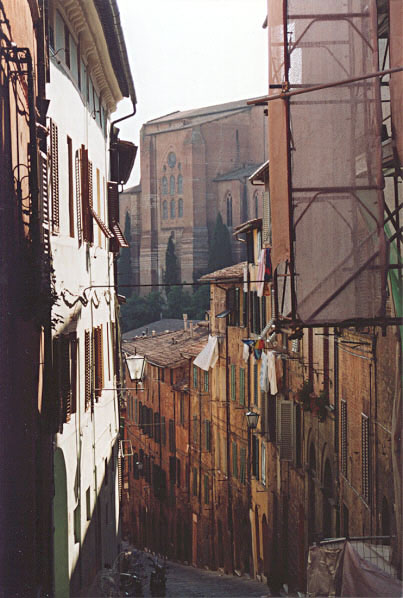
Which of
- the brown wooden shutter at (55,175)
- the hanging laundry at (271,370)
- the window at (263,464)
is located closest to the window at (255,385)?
the window at (263,464)

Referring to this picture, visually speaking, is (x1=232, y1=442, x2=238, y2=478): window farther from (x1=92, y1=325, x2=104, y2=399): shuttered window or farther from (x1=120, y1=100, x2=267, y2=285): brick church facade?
(x1=120, y1=100, x2=267, y2=285): brick church facade

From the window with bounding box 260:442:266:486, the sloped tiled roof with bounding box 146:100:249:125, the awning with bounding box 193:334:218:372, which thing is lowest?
the window with bounding box 260:442:266:486

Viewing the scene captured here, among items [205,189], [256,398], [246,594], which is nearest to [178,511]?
[256,398]

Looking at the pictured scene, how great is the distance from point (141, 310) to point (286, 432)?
188ft

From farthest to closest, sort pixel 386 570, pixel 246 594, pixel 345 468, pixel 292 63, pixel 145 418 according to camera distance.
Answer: pixel 145 418 → pixel 246 594 → pixel 345 468 → pixel 292 63 → pixel 386 570

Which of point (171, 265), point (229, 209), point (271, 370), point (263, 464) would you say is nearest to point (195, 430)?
point (263, 464)

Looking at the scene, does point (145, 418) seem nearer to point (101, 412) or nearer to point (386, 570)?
point (101, 412)

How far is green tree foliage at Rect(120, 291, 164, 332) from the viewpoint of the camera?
73312 millimetres

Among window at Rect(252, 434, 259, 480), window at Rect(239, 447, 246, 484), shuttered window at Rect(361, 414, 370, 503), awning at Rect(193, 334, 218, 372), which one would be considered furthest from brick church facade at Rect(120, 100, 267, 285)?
shuttered window at Rect(361, 414, 370, 503)

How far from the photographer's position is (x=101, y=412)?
13.9 metres

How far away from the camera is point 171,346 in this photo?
33531mm

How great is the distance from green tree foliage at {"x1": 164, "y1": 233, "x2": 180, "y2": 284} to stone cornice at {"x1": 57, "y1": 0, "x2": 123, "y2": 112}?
6600 centimetres

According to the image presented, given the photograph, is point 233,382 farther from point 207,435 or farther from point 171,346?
point 171,346

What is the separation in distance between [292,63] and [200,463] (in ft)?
71.0
